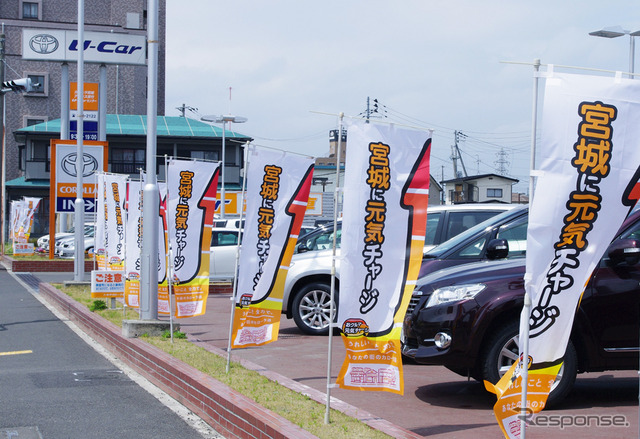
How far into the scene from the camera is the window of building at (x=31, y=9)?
58531 millimetres

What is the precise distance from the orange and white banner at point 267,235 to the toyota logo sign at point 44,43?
23688 mm

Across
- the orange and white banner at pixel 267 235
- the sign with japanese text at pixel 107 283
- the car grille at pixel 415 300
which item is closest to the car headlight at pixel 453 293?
the car grille at pixel 415 300

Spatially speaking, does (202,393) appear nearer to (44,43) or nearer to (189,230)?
(189,230)

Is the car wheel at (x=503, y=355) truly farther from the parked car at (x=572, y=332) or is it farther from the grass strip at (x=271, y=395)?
the grass strip at (x=271, y=395)

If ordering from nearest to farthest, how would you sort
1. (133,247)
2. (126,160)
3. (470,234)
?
(470,234)
(133,247)
(126,160)

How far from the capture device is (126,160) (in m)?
51.0

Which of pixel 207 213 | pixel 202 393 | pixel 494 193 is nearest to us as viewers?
pixel 202 393

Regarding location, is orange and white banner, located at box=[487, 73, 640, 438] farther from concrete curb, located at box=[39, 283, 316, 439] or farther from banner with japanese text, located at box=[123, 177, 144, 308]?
banner with japanese text, located at box=[123, 177, 144, 308]

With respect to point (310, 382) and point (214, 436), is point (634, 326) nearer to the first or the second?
point (310, 382)

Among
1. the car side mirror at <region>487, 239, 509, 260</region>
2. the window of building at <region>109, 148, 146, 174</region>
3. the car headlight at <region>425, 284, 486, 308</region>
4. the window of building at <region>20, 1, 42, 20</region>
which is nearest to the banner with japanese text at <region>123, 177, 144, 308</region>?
the car side mirror at <region>487, 239, 509, 260</region>

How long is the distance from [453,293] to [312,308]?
201 inches

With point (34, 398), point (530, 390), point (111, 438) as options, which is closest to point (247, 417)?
point (111, 438)

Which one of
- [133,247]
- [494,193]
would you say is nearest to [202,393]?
[133,247]

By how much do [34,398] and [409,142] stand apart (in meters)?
4.87
